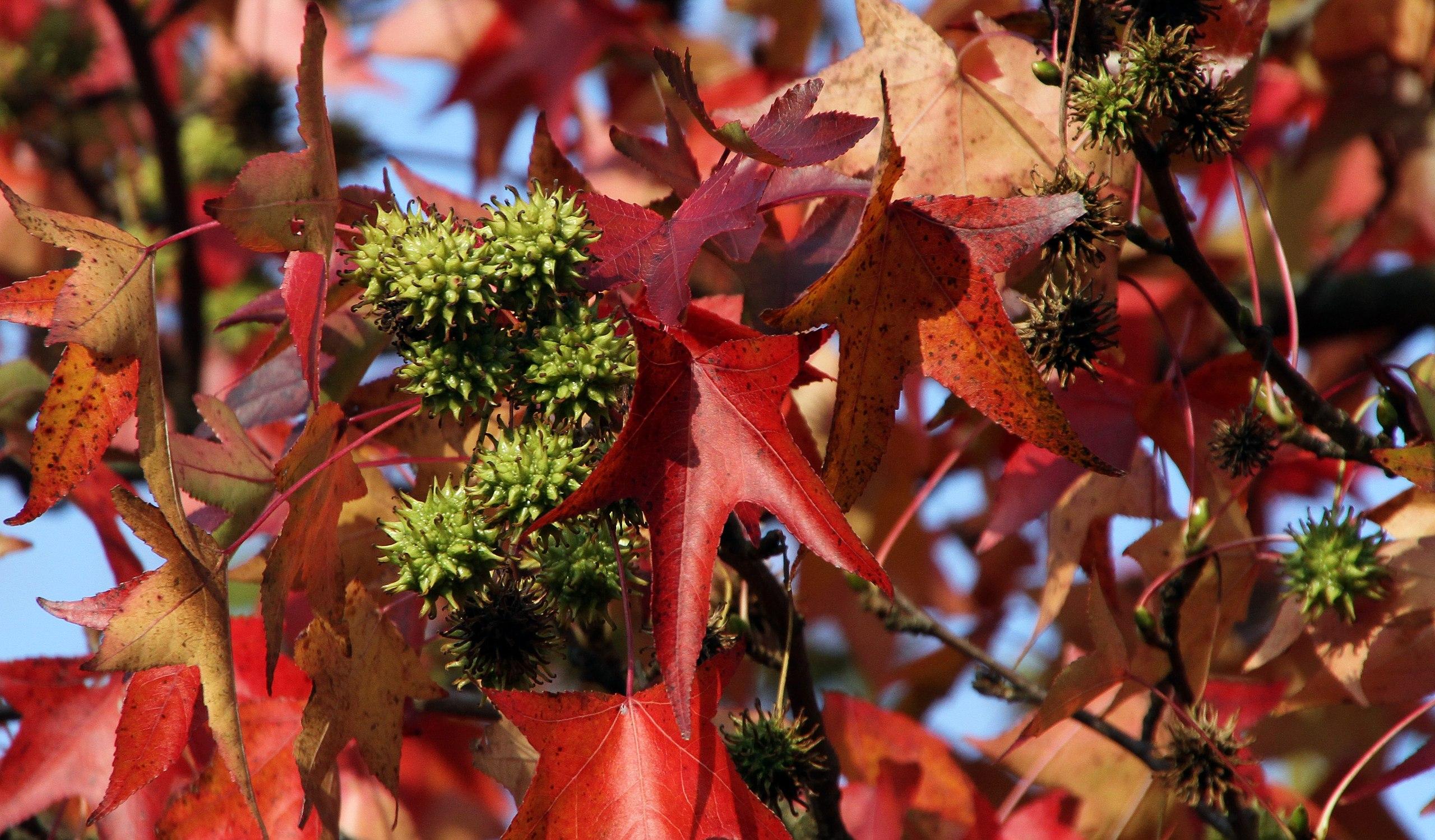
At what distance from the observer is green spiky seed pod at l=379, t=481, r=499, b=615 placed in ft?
5.07

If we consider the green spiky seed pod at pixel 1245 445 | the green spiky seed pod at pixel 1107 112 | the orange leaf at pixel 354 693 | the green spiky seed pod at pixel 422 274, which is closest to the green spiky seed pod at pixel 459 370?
the green spiky seed pod at pixel 422 274

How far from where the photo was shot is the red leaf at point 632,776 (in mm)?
1530

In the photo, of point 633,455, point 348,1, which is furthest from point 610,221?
point 348,1

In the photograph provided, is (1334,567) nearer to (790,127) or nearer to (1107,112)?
(1107,112)

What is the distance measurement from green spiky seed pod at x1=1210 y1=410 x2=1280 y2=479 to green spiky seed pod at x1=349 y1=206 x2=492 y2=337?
117 centimetres

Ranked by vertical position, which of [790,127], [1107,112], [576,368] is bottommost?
[576,368]

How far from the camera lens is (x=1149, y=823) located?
8.21 feet

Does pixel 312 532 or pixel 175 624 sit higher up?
pixel 312 532

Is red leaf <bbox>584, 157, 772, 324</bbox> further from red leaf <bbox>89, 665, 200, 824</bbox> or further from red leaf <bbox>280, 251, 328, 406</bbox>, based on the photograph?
red leaf <bbox>89, 665, 200, 824</bbox>

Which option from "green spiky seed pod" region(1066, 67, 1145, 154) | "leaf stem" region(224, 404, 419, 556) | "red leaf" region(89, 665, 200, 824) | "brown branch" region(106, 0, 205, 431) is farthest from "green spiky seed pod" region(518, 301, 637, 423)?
"brown branch" region(106, 0, 205, 431)

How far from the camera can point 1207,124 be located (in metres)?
1.78

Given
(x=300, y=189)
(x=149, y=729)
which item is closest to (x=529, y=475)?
(x=300, y=189)

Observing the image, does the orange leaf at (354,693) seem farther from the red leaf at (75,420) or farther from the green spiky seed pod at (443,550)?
the red leaf at (75,420)

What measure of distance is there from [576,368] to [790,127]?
407 millimetres
